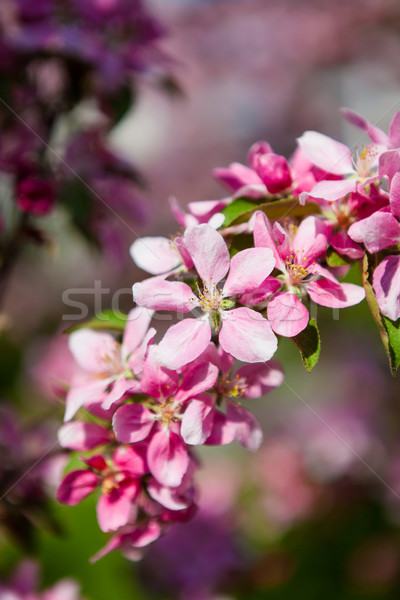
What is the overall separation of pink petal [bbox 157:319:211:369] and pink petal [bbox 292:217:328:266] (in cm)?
17

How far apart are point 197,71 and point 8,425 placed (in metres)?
4.74

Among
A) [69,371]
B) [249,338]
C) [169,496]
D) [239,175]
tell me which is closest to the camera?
[249,338]

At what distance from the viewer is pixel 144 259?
98 cm

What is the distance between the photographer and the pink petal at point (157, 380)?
2.75ft

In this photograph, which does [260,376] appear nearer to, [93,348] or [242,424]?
[242,424]

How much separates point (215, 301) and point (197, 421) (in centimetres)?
17

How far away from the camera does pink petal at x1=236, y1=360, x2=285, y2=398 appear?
928mm

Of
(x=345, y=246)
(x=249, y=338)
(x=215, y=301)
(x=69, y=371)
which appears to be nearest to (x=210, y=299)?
(x=215, y=301)

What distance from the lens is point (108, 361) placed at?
0.98m

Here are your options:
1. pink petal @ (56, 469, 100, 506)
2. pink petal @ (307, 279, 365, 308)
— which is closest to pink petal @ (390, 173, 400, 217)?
pink petal @ (307, 279, 365, 308)

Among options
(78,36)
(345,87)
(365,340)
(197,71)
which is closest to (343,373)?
(365,340)

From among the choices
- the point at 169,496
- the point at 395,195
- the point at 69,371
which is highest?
the point at 395,195

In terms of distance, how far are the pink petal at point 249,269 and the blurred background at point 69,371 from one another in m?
0.44

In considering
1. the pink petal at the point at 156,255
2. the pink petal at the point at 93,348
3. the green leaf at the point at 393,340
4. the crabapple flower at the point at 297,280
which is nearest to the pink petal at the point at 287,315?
the crabapple flower at the point at 297,280
